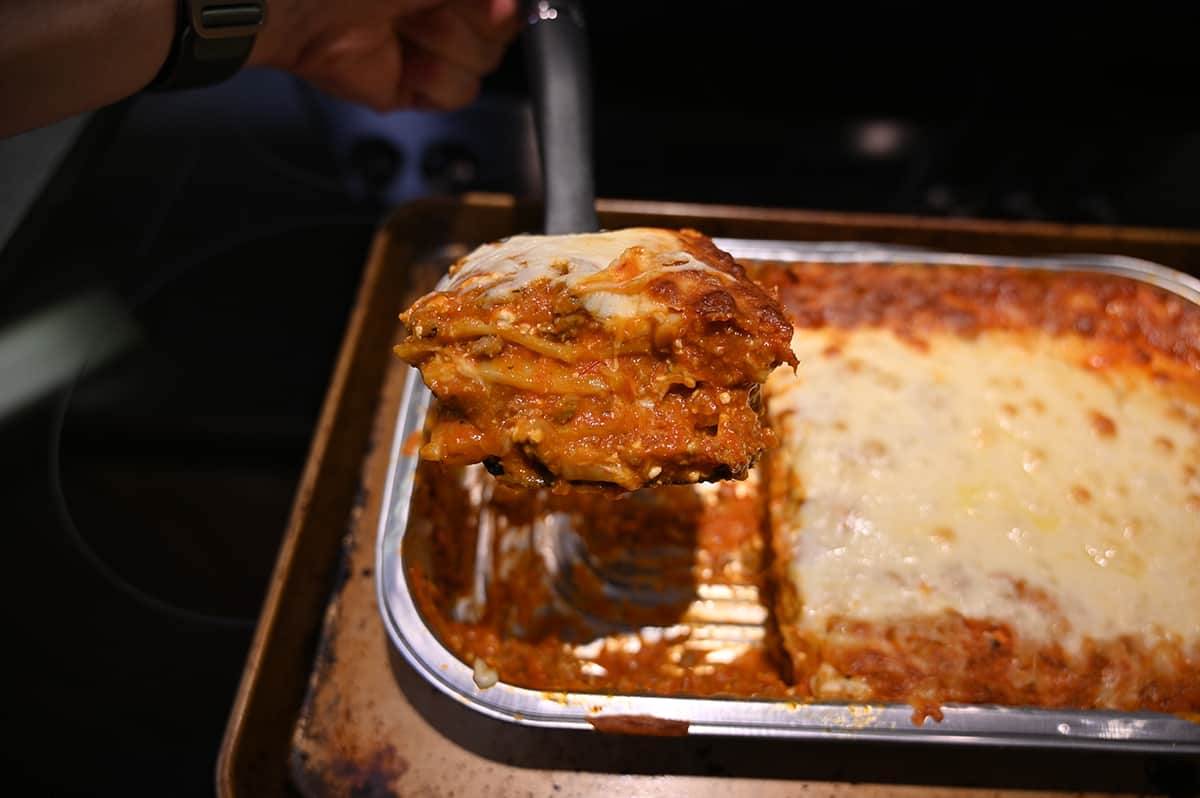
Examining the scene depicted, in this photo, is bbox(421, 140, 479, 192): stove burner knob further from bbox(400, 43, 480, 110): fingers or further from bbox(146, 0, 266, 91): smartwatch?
bbox(146, 0, 266, 91): smartwatch

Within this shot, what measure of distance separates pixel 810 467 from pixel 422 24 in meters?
1.69

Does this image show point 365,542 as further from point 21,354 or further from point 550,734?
point 21,354

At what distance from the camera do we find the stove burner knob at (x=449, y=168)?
10.1ft

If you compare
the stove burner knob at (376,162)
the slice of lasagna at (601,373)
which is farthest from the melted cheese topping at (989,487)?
the stove burner knob at (376,162)

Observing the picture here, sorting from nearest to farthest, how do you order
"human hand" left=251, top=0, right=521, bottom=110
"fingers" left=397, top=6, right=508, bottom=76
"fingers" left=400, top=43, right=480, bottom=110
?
"human hand" left=251, top=0, right=521, bottom=110 → "fingers" left=397, top=6, right=508, bottom=76 → "fingers" left=400, top=43, right=480, bottom=110

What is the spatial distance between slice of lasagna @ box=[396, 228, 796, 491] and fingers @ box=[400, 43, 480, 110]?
3.69 ft

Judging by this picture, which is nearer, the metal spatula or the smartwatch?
the smartwatch

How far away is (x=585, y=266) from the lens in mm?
1635

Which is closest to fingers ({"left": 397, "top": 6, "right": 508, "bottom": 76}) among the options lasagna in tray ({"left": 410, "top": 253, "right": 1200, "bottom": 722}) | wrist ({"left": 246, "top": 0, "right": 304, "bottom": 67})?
wrist ({"left": 246, "top": 0, "right": 304, "bottom": 67})

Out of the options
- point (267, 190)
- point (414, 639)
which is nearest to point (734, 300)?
point (414, 639)

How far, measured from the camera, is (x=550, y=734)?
2.00 m

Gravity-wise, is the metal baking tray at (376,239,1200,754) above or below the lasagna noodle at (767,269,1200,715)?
below

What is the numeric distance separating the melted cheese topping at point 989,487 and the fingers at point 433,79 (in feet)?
4.37

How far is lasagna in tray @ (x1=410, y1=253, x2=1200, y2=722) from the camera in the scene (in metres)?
1.76
